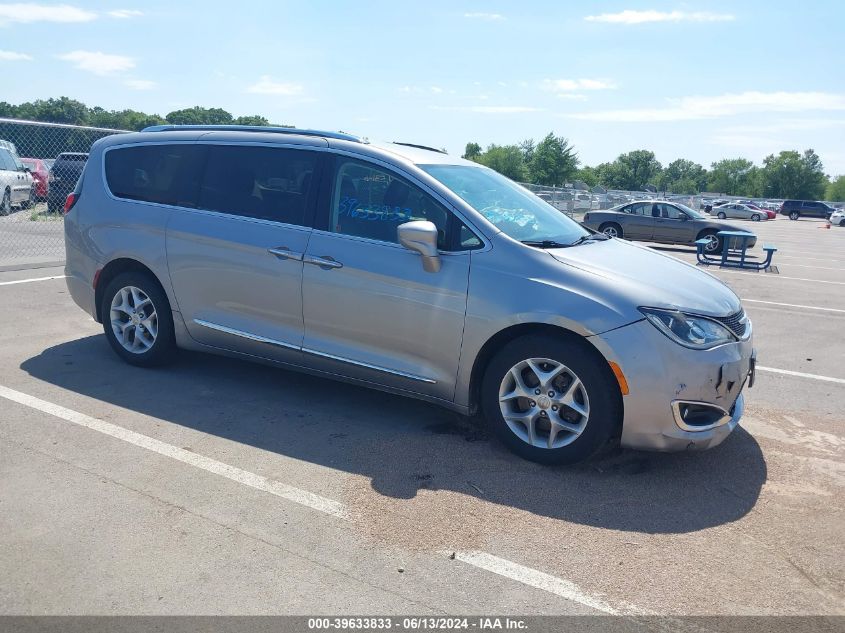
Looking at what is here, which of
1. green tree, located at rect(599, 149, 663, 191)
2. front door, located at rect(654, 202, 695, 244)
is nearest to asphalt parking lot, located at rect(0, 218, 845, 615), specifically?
front door, located at rect(654, 202, 695, 244)

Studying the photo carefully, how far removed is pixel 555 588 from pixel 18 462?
2.98m

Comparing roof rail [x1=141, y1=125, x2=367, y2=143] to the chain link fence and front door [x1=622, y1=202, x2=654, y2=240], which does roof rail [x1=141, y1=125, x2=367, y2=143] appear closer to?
the chain link fence

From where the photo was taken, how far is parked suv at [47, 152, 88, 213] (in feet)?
57.4

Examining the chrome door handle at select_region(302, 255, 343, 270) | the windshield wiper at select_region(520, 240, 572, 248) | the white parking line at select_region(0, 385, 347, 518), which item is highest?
the windshield wiper at select_region(520, 240, 572, 248)

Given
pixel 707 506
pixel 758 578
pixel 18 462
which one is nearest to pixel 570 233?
pixel 707 506

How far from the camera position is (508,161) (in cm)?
Answer: 8825

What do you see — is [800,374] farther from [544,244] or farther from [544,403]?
[544,403]

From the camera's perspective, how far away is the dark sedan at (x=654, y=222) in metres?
21.3

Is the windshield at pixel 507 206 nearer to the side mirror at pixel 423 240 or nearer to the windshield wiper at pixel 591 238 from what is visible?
the windshield wiper at pixel 591 238

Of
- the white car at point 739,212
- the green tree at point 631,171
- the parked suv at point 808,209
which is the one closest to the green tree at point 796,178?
the green tree at point 631,171

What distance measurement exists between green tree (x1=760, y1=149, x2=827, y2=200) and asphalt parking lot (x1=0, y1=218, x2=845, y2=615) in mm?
131565

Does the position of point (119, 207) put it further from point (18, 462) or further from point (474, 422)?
point (474, 422)

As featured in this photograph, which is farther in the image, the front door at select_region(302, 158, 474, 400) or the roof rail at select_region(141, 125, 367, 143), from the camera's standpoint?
the roof rail at select_region(141, 125, 367, 143)

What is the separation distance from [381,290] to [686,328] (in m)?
1.83
